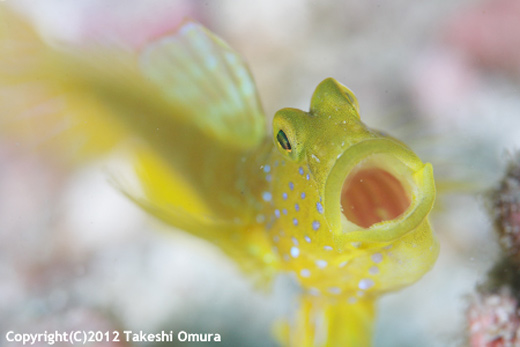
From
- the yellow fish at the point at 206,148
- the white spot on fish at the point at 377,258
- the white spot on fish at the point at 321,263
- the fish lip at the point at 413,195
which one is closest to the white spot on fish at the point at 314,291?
the yellow fish at the point at 206,148

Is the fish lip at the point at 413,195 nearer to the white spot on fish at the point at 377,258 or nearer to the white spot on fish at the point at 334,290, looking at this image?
the white spot on fish at the point at 377,258

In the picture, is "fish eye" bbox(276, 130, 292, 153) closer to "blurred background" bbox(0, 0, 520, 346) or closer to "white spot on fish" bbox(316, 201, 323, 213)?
"white spot on fish" bbox(316, 201, 323, 213)

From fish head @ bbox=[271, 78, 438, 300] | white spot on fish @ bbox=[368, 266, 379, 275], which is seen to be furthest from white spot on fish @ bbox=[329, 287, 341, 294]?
white spot on fish @ bbox=[368, 266, 379, 275]

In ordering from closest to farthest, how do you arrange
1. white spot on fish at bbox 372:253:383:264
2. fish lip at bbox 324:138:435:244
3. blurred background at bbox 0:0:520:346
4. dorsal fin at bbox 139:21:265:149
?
1. fish lip at bbox 324:138:435:244
2. white spot on fish at bbox 372:253:383:264
3. dorsal fin at bbox 139:21:265:149
4. blurred background at bbox 0:0:520:346

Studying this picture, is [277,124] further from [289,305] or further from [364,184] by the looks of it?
[289,305]

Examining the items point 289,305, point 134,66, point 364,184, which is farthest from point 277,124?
point 289,305
